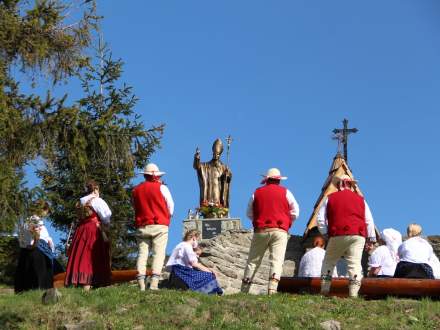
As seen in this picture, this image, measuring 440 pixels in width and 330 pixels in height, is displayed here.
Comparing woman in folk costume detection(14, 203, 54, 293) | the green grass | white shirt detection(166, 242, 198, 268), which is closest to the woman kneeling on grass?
white shirt detection(166, 242, 198, 268)

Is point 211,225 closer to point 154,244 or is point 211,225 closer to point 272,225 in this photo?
point 154,244

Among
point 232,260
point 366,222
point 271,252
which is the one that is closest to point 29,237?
point 271,252

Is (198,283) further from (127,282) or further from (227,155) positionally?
(227,155)

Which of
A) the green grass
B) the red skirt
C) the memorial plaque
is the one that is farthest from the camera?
the memorial plaque

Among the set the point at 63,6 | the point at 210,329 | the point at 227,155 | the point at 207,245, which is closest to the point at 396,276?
the point at 210,329

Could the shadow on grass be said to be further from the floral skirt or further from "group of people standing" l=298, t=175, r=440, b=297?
"group of people standing" l=298, t=175, r=440, b=297

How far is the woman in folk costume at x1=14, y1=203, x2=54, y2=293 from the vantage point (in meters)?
13.9

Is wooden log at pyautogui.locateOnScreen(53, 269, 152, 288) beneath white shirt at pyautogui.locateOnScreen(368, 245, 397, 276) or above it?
beneath

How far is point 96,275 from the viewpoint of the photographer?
1364 centimetres

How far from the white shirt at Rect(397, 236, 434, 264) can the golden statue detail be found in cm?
1225

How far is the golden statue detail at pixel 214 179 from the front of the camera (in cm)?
2570

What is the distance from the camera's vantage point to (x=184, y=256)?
1384 cm

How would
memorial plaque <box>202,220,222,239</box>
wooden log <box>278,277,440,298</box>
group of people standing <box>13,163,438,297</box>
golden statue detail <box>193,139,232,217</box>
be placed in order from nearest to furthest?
1. wooden log <box>278,277,440,298</box>
2. group of people standing <box>13,163,438,297</box>
3. memorial plaque <box>202,220,222,239</box>
4. golden statue detail <box>193,139,232,217</box>

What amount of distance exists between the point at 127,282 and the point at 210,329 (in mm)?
3967
